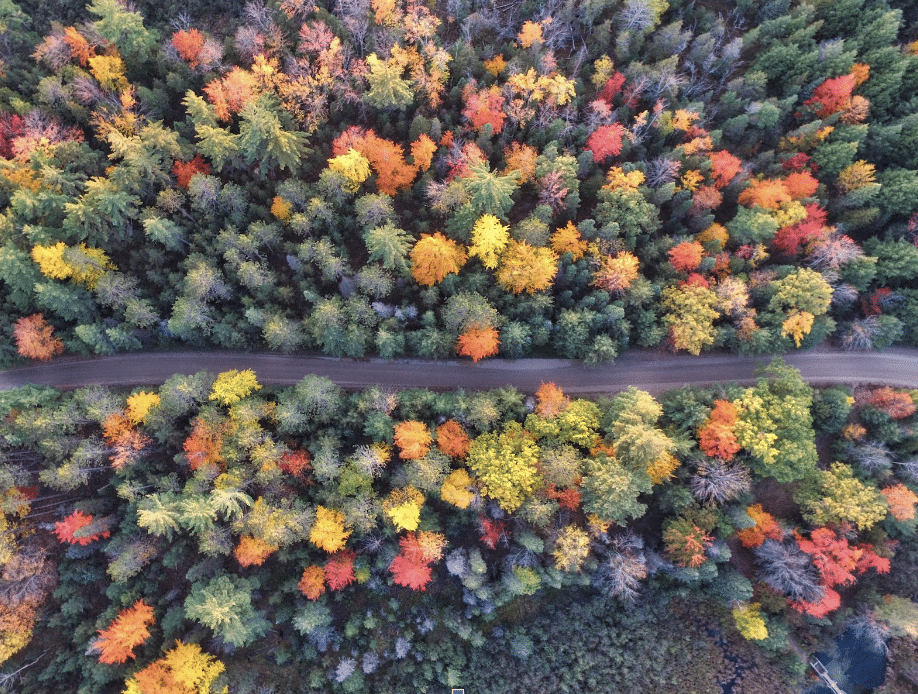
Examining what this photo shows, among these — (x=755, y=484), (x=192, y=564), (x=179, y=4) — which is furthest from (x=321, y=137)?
(x=755, y=484)

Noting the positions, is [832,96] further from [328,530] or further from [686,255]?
[328,530]

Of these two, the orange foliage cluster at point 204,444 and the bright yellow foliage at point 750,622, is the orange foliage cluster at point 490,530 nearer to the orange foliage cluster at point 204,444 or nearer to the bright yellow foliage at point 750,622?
the bright yellow foliage at point 750,622

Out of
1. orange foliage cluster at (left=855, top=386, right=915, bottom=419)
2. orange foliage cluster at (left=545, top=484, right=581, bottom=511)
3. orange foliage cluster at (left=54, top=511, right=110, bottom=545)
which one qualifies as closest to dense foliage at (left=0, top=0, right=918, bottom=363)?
orange foliage cluster at (left=855, top=386, right=915, bottom=419)

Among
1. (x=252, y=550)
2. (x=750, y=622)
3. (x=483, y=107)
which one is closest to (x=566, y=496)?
(x=750, y=622)

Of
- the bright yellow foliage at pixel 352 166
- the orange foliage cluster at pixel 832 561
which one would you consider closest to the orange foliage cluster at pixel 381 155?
the bright yellow foliage at pixel 352 166

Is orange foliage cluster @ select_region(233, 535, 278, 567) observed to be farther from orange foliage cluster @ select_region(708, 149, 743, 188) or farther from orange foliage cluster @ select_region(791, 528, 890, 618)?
orange foliage cluster @ select_region(708, 149, 743, 188)

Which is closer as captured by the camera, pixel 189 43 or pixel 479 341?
pixel 479 341
